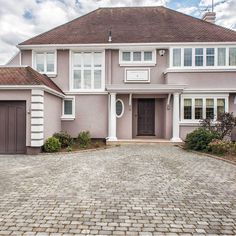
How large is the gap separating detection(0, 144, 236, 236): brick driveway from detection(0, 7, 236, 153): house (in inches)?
221

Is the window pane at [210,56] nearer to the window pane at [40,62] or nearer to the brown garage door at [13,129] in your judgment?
the window pane at [40,62]

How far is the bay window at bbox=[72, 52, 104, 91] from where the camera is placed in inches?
553

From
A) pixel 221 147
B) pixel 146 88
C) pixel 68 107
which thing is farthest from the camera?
pixel 68 107

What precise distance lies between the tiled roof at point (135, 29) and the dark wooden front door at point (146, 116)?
3.96m

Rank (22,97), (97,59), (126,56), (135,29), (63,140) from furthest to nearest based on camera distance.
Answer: (135,29)
(126,56)
(97,59)
(63,140)
(22,97)

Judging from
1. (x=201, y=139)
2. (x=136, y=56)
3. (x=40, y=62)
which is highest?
(x=136, y=56)

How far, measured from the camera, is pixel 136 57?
46.6ft

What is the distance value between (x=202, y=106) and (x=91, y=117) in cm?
691

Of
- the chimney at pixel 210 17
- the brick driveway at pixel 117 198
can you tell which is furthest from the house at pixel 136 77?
the brick driveway at pixel 117 198

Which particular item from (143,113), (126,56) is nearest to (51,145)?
(143,113)

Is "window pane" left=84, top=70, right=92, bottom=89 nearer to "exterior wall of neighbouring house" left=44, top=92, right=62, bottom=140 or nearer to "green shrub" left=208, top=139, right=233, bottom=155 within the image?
"exterior wall of neighbouring house" left=44, top=92, right=62, bottom=140

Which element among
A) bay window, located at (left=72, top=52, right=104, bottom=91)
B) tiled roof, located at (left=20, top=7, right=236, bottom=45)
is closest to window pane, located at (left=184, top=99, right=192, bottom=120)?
tiled roof, located at (left=20, top=7, right=236, bottom=45)

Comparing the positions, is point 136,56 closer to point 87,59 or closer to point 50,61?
point 87,59

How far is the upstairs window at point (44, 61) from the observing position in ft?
46.5
